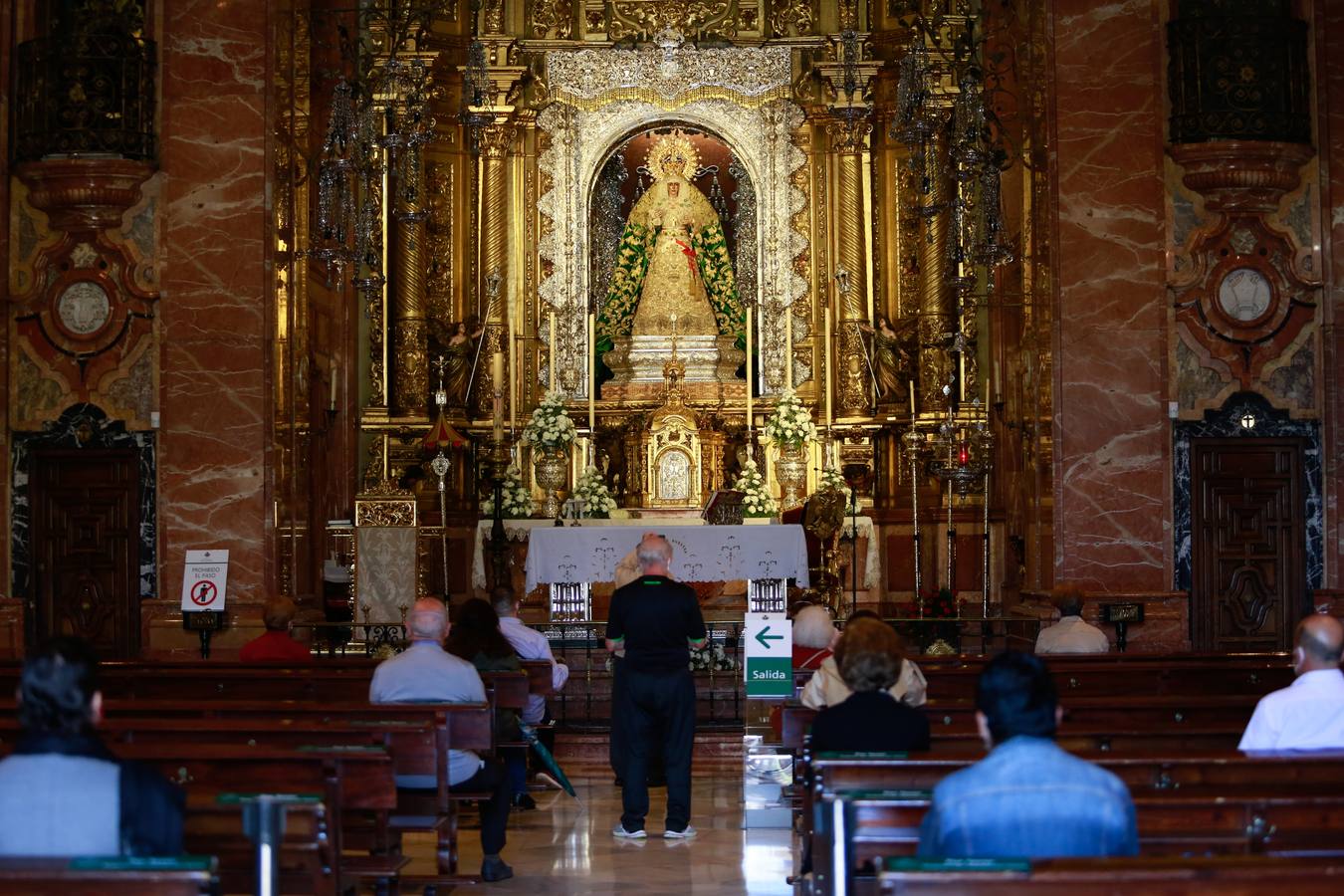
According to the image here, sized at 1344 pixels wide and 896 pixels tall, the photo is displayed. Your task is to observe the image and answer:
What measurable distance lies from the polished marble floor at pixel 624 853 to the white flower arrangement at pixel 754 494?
733 cm

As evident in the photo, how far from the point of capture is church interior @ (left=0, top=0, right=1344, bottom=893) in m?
14.2

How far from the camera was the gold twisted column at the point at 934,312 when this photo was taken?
1958cm

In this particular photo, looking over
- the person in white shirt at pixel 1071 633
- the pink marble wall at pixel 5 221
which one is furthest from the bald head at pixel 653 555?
the pink marble wall at pixel 5 221

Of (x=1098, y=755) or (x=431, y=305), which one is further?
(x=431, y=305)

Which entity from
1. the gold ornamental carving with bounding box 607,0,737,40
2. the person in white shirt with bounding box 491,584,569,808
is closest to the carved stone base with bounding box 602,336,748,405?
the gold ornamental carving with bounding box 607,0,737,40

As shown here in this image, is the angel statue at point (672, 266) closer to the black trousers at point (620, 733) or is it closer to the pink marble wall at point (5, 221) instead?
the pink marble wall at point (5, 221)

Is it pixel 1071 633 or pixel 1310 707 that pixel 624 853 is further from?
pixel 1310 707

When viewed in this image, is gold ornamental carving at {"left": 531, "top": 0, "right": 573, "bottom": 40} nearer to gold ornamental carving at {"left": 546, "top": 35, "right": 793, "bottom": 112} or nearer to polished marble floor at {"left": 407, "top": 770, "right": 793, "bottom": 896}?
gold ornamental carving at {"left": 546, "top": 35, "right": 793, "bottom": 112}

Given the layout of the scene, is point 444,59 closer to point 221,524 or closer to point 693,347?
point 693,347

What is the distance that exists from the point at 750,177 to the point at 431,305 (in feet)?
13.3

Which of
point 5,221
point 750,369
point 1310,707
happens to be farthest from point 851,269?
point 1310,707

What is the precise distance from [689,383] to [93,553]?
7.57m

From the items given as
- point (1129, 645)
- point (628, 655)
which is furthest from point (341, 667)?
point (1129, 645)

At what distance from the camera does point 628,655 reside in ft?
32.8
